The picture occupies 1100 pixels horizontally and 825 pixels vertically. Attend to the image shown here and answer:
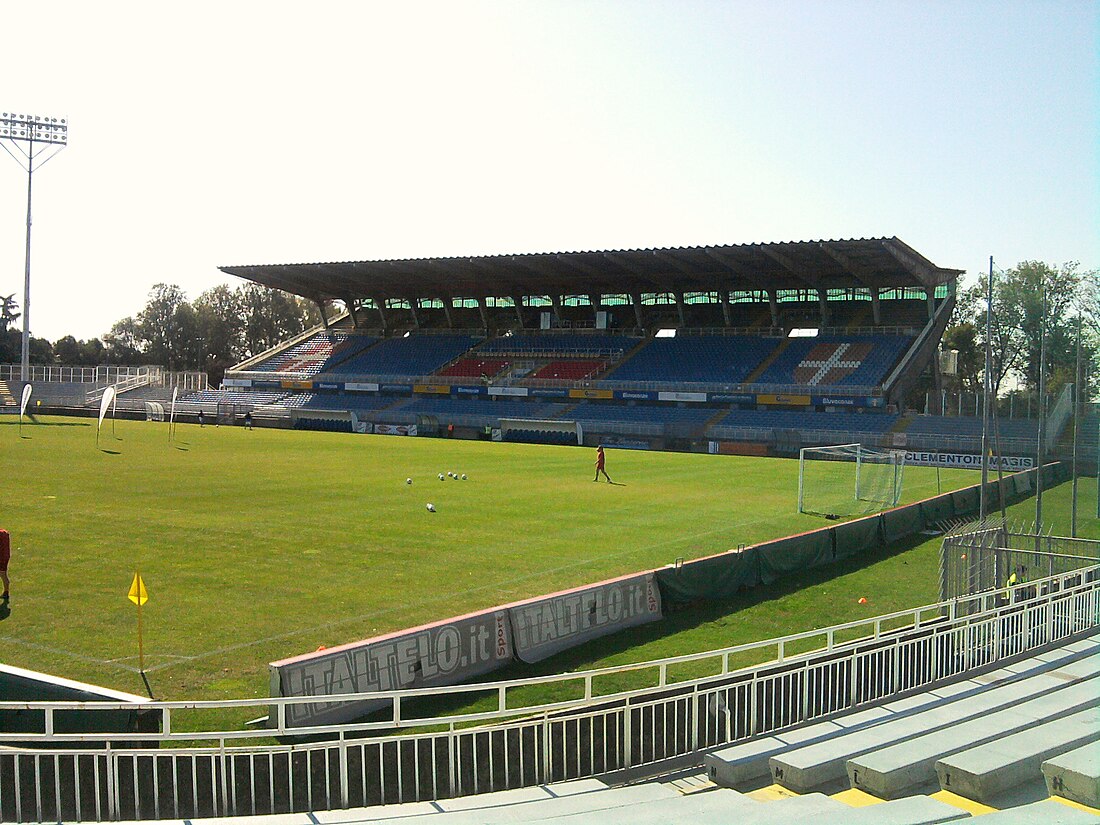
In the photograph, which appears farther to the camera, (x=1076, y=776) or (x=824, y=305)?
(x=824, y=305)

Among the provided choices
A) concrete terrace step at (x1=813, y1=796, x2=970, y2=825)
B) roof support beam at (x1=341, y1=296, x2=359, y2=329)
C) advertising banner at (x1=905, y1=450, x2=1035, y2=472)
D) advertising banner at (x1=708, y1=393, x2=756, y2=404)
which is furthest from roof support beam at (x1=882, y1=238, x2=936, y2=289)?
concrete terrace step at (x1=813, y1=796, x2=970, y2=825)

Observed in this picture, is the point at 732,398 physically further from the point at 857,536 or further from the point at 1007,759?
the point at 1007,759

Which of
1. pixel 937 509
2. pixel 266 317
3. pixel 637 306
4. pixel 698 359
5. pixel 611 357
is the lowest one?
pixel 937 509

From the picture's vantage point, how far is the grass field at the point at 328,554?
13.5m

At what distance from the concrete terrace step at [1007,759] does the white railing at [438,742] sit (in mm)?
1965

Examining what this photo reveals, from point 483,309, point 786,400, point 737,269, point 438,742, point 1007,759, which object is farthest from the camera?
point 483,309

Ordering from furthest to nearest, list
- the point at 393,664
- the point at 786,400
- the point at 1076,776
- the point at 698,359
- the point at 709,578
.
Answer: the point at 698,359 → the point at 786,400 → the point at 709,578 → the point at 393,664 → the point at 1076,776

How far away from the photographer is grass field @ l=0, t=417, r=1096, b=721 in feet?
44.2

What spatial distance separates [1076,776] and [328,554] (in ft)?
51.2

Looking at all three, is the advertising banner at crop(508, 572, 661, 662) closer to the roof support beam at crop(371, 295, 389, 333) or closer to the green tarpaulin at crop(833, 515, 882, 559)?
the green tarpaulin at crop(833, 515, 882, 559)

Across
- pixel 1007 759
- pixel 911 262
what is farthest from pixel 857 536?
pixel 911 262

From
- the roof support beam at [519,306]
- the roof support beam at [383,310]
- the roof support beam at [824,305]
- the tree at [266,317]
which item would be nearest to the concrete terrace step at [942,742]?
the roof support beam at [824,305]

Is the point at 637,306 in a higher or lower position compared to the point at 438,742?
higher

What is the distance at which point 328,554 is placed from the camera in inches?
774
